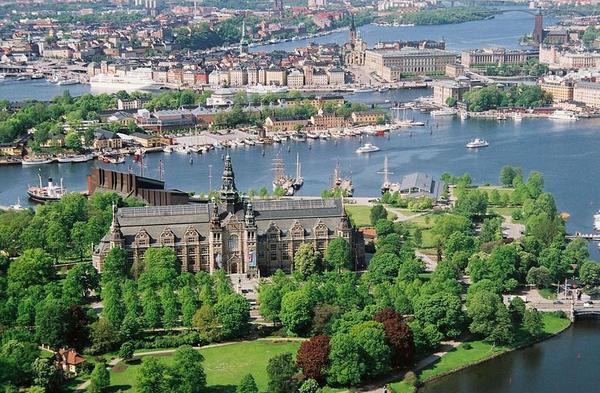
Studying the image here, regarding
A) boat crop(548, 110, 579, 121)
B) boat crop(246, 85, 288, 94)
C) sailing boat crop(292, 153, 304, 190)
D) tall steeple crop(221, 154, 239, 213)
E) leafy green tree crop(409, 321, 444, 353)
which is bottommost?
boat crop(548, 110, 579, 121)

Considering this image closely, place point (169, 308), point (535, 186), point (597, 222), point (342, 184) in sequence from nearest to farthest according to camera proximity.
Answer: point (169, 308) < point (597, 222) < point (535, 186) < point (342, 184)

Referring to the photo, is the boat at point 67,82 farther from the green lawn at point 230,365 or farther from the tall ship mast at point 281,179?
the green lawn at point 230,365

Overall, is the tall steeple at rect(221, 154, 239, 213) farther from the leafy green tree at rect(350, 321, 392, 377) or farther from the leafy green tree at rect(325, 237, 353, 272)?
the leafy green tree at rect(350, 321, 392, 377)

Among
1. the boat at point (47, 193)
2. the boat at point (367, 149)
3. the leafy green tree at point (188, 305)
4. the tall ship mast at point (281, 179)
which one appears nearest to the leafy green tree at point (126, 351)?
the leafy green tree at point (188, 305)

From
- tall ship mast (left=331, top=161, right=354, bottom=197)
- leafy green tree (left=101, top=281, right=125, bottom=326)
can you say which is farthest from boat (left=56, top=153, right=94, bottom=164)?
leafy green tree (left=101, top=281, right=125, bottom=326)

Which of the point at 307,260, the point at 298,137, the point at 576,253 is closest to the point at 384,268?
the point at 307,260

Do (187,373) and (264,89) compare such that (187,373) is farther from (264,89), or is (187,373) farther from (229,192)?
(264,89)
